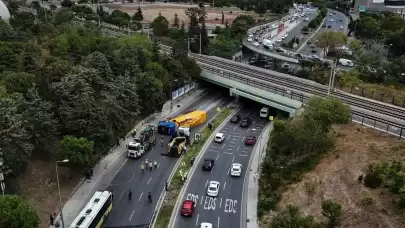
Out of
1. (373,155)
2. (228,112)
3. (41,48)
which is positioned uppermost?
(41,48)

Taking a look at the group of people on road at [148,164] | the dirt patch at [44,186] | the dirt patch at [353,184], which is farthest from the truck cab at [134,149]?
the dirt patch at [353,184]

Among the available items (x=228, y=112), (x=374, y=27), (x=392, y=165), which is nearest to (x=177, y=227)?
(x=392, y=165)

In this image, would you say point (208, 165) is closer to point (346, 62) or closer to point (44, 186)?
point (44, 186)

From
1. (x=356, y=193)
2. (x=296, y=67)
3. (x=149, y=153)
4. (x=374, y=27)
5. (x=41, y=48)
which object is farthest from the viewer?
(x=374, y=27)

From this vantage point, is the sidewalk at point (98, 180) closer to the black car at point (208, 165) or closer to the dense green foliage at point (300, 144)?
the black car at point (208, 165)

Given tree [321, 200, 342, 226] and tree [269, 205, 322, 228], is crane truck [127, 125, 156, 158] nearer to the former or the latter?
tree [269, 205, 322, 228]

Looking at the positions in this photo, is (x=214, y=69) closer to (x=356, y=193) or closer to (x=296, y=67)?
(x=296, y=67)

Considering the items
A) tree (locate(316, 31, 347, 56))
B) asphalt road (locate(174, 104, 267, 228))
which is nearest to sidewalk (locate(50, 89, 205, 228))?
asphalt road (locate(174, 104, 267, 228))
